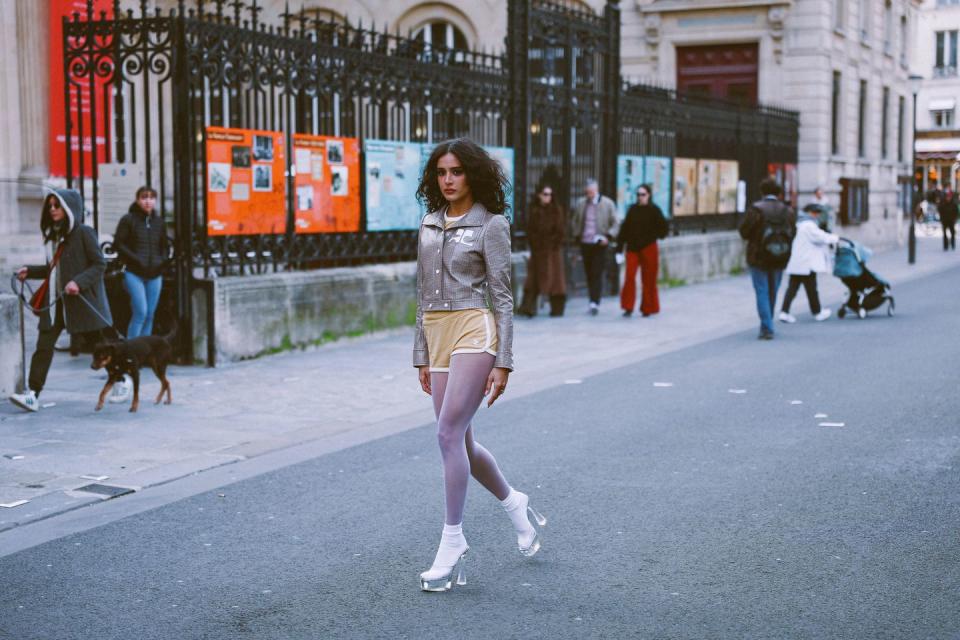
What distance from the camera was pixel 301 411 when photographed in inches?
377

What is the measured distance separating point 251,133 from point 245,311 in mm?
1675

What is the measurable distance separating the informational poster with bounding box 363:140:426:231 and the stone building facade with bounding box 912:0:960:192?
49.8 metres

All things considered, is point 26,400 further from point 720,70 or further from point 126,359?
point 720,70

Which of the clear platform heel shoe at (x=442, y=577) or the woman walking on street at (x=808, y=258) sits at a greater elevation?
the woman walking on street at (x=808, y=258)

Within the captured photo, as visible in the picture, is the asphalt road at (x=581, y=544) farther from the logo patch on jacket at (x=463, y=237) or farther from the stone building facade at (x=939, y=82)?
the stone building facade at (x=939, y=82)

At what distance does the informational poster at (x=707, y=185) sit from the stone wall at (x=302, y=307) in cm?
988

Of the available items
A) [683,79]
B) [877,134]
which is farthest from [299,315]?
[877,134]

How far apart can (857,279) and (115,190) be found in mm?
9507

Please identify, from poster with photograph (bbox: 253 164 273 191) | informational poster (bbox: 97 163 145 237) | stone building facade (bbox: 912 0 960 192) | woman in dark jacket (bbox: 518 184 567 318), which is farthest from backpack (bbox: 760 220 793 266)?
stone building facade (bbox: 912 0 960 192)

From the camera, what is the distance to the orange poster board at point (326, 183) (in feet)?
42.5

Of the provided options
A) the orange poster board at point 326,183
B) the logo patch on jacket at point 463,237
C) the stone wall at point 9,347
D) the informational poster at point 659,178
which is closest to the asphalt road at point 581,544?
the logo patch on jacket at point 463,237

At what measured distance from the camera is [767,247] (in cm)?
1437

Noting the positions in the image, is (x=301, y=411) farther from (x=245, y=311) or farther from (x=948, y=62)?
(x=948, y=62)

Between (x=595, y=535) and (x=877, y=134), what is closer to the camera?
(x=595, y=535)
